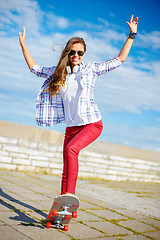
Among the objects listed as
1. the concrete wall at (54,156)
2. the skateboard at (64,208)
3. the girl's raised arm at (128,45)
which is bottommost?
the skateboard at (64,208)

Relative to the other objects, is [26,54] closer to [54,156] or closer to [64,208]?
[64,208]

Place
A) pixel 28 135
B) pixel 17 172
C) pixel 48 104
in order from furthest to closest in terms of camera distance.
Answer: pixel 28 135
pixel 17 172
pixel 48 104

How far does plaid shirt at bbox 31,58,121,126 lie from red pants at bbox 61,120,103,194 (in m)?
0.09

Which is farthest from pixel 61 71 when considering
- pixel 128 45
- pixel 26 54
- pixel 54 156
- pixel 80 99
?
pixel 54 156

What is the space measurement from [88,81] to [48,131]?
4.06 m

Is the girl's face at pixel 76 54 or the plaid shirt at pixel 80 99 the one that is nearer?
the plaid shirt at pixel 80 99

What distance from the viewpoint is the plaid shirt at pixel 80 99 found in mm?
2738

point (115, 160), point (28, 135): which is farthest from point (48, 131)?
point (115, 160)

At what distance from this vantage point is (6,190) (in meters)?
4.06

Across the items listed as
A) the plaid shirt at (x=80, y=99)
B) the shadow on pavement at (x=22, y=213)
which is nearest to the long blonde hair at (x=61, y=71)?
the plaid shirt at (x=80, y=99)

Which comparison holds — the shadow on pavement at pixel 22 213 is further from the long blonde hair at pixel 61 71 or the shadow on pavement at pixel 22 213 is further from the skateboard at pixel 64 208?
the long blonde hair at pixel 61 71

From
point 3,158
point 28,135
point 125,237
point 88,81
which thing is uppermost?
point 88,81

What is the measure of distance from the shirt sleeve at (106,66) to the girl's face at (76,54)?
0.65 feet

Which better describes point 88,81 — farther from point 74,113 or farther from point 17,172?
point 17,172
